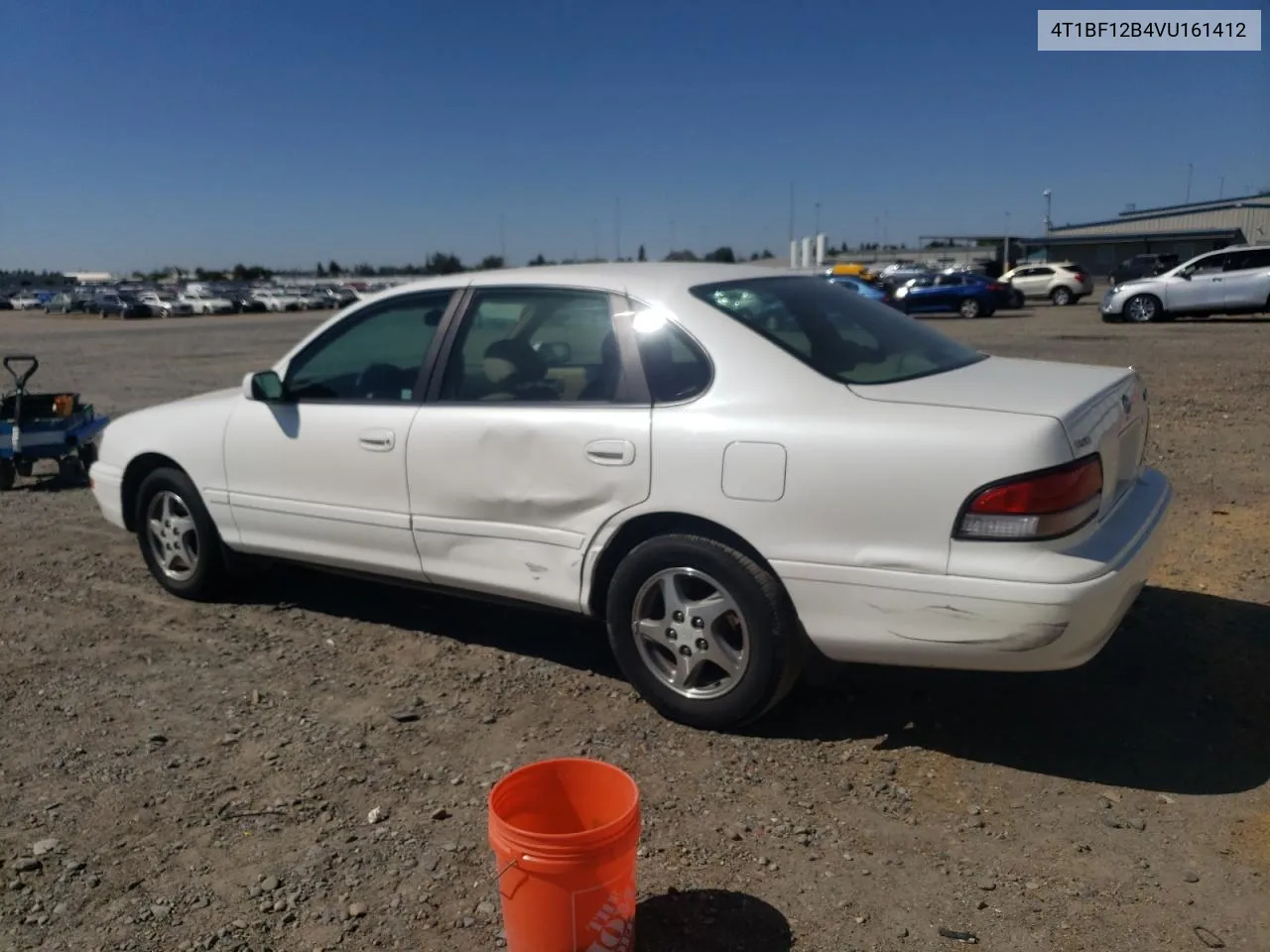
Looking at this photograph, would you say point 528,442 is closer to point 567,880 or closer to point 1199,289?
point 567,880

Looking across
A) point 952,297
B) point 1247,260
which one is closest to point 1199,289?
point 1247,260

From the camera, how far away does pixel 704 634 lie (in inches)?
148

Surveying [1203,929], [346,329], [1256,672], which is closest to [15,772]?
[346,329]

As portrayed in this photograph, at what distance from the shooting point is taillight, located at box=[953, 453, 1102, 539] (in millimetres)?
3197

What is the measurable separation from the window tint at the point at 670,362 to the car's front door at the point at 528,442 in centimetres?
5

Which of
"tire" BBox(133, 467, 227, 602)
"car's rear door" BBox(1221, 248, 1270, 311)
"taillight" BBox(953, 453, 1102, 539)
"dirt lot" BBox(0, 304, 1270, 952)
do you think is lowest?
"dirt lot" BBox(0, 304, 1270, 952)

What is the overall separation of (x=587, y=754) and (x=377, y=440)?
1577 mm

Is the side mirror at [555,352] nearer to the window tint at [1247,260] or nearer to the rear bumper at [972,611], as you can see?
the rear bumper at [972,611]

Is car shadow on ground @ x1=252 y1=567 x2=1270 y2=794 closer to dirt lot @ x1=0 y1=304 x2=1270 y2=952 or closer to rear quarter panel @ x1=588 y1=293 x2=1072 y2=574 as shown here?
dirt lot @ x1=0 y1=304 x2=1270 y2=952

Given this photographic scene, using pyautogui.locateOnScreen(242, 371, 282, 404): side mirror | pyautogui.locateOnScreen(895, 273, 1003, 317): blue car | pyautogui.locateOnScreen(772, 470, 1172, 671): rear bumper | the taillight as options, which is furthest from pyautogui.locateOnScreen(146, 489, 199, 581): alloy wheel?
pyautogui.locateOnScreen(895, 273, 1003, 317): blue car

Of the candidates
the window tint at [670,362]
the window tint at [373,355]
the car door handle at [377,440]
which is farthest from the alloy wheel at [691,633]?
the window tint at [373,355]

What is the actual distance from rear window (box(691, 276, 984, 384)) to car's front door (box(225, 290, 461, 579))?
4.14 ft

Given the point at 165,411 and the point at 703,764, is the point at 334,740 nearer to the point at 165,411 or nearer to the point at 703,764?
the point at 703,764

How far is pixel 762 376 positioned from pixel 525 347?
1078 millimetres
